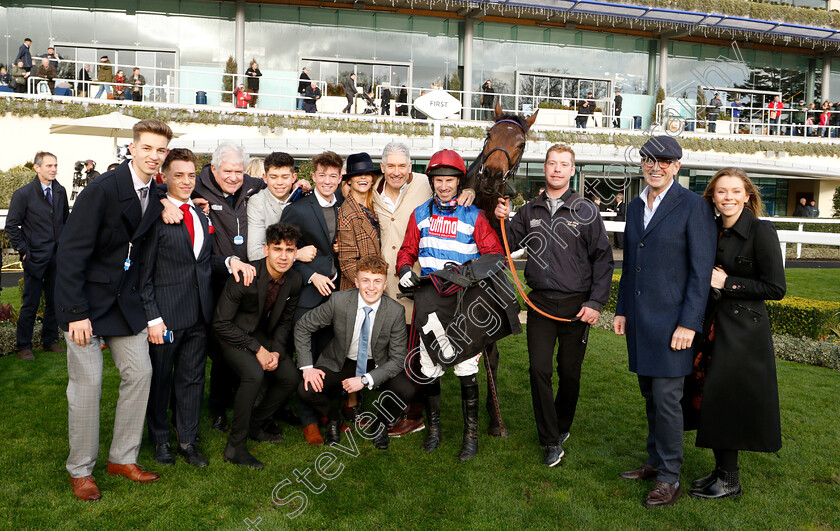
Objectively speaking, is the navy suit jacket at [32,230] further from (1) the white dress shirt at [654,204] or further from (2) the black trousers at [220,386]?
(1) the white dress shirt at [654,204]

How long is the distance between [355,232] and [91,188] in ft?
5.50

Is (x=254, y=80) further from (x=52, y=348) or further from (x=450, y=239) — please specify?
(x=450, y=239)

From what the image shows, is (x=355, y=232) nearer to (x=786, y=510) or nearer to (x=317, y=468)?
(x=317, y=468)

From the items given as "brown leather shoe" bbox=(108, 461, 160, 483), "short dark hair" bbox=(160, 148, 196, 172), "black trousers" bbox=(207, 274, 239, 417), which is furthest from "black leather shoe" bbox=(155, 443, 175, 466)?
"short dark hair" bbox=(160, 148, 196, 172)

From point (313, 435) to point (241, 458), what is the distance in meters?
0.56

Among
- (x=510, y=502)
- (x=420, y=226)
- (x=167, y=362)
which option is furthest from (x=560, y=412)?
(x=167, y=362)

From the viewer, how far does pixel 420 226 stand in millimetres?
4133

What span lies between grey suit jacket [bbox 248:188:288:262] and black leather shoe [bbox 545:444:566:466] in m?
2.31

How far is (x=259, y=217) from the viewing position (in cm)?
419

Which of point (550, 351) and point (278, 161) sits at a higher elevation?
point (278, 161)

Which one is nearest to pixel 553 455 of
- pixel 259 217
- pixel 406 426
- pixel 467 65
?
pixel 406 426

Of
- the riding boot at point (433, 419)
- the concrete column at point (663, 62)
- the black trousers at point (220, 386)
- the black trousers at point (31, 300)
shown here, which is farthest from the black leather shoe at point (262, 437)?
the concrete column at point (663, 62)

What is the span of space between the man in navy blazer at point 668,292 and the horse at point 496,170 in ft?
3.07

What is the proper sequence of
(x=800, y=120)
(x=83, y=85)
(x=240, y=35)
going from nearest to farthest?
(x=83, y=85), (x=240, y=35), (x=800, y=120)
